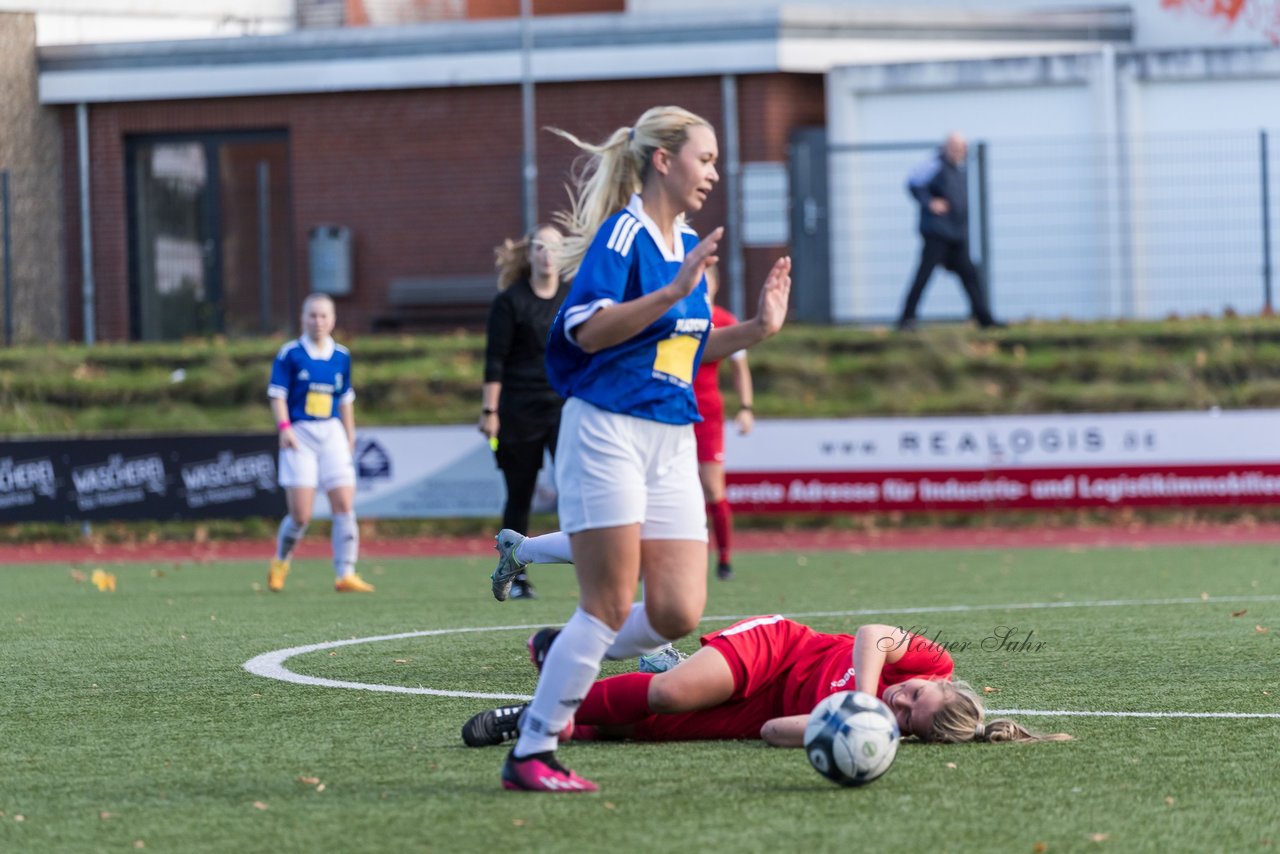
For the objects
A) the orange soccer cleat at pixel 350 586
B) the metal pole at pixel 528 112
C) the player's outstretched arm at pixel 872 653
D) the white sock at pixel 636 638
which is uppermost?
the metal pole at pixel 528 112

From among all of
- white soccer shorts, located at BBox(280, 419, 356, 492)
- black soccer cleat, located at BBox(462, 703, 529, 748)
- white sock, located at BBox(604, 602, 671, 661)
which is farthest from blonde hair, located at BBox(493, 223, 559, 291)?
white sock, located at BBox(604, 602, 671, 661)

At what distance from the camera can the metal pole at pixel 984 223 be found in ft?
70.9

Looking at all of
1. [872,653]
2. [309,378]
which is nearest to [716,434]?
[309,378]

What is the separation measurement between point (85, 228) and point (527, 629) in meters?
17.8

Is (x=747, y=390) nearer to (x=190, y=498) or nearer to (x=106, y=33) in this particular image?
(x=190, y=498)

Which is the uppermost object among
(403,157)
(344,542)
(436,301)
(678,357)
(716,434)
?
Result: (403,157)

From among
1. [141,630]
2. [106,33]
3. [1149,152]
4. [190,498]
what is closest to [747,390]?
[141,630]

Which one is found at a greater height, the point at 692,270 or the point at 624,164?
the point at 624,164

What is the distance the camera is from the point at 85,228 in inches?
1014

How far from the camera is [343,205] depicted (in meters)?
25.3

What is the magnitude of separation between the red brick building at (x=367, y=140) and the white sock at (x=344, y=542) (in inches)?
455

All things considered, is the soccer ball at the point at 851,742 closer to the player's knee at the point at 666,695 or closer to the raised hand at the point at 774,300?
the player's knee at the point at 666,695

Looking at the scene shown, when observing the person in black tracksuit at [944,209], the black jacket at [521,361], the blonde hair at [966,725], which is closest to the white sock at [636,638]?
the blonde hair at [966,725]

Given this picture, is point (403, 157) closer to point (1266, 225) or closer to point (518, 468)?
point (1266, 225)
